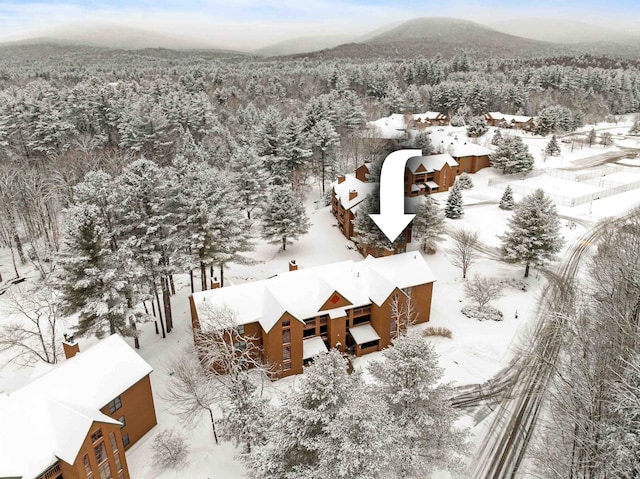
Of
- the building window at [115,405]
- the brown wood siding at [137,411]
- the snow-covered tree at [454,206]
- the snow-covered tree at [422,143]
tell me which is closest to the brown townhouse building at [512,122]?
the snow-covered tree at [422,143]

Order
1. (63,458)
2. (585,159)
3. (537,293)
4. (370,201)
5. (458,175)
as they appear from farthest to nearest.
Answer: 1. (585,159)
2. (458,175)
3. (370,201)
4. (537,293)
5. (63,458)

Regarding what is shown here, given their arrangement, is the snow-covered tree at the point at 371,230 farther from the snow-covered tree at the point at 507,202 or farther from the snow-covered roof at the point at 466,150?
the snow-covered roof at the point at 466,150

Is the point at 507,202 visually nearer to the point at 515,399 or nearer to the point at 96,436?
the point at 515,399

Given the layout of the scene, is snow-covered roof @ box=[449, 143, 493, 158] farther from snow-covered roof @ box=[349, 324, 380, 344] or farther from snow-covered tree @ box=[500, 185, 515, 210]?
snow-covered roof @ box=[349, 324, 380, 344]

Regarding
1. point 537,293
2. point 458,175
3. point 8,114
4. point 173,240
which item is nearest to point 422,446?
point 173,240

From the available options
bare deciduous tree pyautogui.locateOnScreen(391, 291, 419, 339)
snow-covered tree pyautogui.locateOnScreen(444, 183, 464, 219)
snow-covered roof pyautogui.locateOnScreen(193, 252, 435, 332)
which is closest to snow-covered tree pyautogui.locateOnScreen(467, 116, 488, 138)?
snow-covered tree pyautogui.locateOnScreen(444, 183, 464, 219)

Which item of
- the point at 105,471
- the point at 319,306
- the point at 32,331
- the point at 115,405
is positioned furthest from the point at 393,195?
the point at 32,331

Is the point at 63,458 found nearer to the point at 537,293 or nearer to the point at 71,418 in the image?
the point at 71,418
